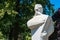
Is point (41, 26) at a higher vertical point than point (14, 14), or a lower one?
lower

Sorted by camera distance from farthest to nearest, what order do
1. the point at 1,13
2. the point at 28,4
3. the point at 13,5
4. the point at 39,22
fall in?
the point at 28,4 < the point at 13,5 < the point at 1,13 < the point at 39,22

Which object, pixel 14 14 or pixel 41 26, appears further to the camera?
pixel 14 14

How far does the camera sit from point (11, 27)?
2019 cm

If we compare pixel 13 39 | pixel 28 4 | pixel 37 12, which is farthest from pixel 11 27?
pixel 37 12

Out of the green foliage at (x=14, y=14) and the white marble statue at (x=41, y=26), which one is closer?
the white marble statue at (x=41, y=26)

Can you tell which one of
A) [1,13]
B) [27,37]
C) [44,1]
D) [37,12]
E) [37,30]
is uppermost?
[44,1]

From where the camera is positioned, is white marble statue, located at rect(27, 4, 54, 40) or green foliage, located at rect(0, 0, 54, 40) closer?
white marble statue, located at rect(27, 4, 54, 40)

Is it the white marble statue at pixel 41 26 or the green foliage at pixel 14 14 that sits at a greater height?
the green foliage at pixel 14 14

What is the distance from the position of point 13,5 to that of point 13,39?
218cm

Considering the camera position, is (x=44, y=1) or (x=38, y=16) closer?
(x=38, y=16)

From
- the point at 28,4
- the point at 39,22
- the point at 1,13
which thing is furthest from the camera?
the point at 28,4

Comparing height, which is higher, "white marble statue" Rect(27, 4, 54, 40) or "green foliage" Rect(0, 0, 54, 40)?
"green foliage" Rect(0, 0, 54, 40)

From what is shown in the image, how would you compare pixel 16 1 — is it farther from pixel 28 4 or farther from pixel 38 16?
pixel 38 16

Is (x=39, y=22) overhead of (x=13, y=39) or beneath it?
beneath
